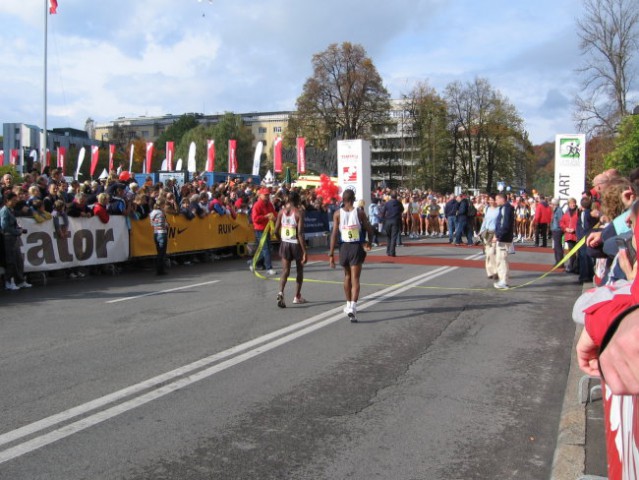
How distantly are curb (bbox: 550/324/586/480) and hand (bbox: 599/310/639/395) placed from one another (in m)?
2.72

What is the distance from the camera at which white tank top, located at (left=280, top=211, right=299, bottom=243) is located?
402 inches

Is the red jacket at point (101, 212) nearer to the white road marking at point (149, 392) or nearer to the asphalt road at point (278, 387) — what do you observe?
the asphalt road at point (278, 387)

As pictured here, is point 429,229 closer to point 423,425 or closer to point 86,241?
point 86,241

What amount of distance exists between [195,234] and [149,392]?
1242cm

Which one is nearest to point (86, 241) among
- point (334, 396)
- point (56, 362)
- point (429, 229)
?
point (56, 362)

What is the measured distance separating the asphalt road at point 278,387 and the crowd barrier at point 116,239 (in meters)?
2.34

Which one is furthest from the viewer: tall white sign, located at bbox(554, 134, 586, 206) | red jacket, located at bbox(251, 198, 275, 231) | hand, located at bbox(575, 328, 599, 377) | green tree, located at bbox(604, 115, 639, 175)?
green tree, located at bbox(604, 115, 639, 175)

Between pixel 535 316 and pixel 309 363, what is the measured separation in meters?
4.65

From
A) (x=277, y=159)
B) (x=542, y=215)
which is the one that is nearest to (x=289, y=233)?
Answer: (x=542, y=215)

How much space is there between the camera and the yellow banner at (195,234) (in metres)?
15.8

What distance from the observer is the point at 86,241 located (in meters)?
14.3

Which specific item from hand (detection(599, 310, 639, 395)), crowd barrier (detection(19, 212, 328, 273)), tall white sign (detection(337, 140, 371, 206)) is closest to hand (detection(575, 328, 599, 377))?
hand (detection(599, 310, 639, 395))

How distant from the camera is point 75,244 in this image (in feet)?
46.0

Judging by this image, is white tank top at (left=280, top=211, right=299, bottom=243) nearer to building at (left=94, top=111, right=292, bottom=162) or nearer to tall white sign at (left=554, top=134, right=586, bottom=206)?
tall white sign at (left=554, top=134, right=586, bottom=206)
